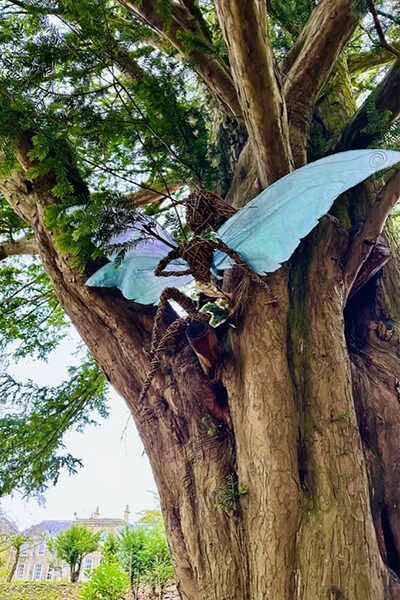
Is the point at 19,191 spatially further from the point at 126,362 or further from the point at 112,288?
the point at 126,362

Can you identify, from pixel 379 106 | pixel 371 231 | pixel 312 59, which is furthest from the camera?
pixel 312 59

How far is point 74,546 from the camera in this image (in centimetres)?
589

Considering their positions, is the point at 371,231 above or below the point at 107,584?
above

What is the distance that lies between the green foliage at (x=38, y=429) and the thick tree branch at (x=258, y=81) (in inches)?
82.0

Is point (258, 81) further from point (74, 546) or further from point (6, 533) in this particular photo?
point (6, 533)

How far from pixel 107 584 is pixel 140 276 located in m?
3.60

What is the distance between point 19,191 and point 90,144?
1.61 feet

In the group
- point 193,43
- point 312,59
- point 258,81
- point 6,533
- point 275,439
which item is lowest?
point 6,533

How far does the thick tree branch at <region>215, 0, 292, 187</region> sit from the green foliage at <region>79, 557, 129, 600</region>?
4.06 metres

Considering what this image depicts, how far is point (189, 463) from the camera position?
1701 mm

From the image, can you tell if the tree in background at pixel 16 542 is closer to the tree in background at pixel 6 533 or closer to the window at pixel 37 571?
the tree in background at pixel 6 533

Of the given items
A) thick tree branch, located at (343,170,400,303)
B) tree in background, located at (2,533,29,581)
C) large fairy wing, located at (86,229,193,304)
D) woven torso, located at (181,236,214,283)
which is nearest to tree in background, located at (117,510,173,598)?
tree in background, located at (2,533,29,581)

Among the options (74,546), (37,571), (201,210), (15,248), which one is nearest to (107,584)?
(74,546)

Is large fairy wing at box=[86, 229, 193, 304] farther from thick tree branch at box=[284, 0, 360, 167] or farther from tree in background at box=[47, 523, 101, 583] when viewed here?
tree in background at box=[47, 523, 101, 583]
